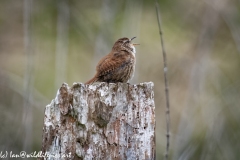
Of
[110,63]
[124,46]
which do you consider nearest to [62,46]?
[124,46]

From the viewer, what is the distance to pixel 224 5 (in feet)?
34.7

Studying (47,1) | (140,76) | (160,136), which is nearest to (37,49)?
(47,1)

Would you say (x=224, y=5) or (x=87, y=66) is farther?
(x=87, y=66)

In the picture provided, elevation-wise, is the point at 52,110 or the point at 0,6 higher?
the point at 0,6

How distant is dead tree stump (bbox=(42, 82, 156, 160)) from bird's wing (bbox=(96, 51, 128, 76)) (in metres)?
1.89

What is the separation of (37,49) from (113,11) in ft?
9.21

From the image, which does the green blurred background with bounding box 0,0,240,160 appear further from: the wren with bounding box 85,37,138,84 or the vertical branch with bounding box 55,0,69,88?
the wren with bounding box 85,37,138,84

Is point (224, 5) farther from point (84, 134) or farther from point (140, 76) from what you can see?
point (84, 134)

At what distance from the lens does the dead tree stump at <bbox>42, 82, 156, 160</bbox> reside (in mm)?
3834

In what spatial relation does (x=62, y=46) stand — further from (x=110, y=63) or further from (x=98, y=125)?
(x=98, y=125)

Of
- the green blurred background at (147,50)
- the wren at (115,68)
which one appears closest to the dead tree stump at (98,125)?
the wren at (115,68)

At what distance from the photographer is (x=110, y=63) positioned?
5.96 m

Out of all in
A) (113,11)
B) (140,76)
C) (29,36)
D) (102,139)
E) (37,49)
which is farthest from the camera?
(37,49)

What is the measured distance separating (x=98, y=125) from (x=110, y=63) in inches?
84.8
